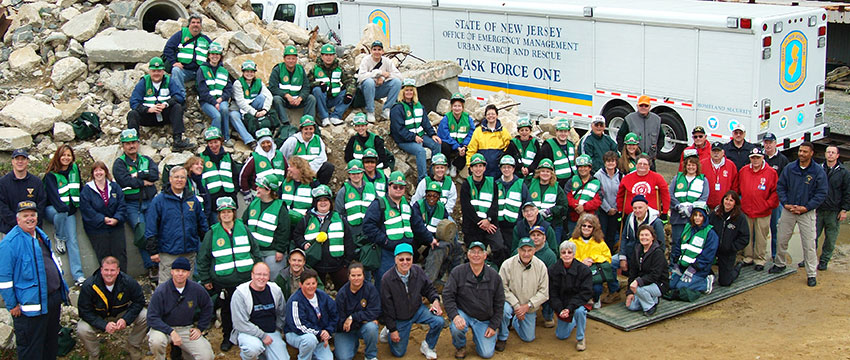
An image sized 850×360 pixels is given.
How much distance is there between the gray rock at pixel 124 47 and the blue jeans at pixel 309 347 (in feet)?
21.9

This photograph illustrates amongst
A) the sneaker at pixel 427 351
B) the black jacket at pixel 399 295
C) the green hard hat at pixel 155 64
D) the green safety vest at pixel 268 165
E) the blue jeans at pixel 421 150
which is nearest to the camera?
the black jacket at pixel 399 295

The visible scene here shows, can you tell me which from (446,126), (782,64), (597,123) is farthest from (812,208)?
(446,126)

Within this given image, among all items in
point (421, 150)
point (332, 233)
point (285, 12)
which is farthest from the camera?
point (285, 12)

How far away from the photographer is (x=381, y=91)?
15.4 meters

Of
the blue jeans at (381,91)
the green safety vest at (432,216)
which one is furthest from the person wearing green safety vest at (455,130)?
the green safety vest at (432,216)

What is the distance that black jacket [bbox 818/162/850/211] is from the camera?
12.5 metres

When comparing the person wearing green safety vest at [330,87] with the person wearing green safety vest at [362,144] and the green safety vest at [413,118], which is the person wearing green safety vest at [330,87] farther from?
the person wearing green safety vest at [362,144]

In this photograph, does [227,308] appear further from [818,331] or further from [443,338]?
[818,331]

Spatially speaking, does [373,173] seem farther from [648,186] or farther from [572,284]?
[648,186]

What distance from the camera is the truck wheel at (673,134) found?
54.7 feet

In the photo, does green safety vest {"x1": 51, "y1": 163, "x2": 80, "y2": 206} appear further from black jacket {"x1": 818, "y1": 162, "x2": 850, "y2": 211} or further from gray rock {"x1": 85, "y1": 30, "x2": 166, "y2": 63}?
black jacket {"x1": 818, "y1": 162, "x2": 850, "y2": 211}

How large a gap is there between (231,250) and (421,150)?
435cm

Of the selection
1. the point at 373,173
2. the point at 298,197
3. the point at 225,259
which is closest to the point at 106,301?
the point at 225,259

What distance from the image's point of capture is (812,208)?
1242 cm
